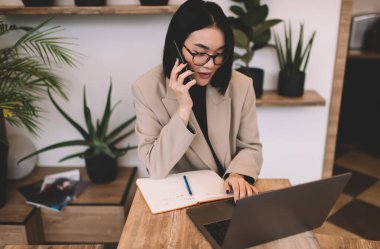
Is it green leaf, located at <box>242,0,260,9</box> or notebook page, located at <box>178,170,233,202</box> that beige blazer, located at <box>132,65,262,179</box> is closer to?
notebook page, located at <box>178,170,233,202</box>

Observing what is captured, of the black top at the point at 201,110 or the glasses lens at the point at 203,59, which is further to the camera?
the black top at the point at 201,110

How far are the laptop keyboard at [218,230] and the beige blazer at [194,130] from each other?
333mm

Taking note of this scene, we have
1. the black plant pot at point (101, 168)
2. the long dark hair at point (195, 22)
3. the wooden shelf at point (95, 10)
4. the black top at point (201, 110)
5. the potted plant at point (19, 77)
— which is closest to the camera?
the long dark hair at point (195, 22)

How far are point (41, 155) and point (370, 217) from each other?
2297mm

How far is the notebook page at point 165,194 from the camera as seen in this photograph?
1097 millimetres

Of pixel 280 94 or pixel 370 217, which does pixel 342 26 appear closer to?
pixel 280 94

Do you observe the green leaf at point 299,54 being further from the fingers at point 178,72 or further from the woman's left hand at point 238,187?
the woman's left hand at point 238,187

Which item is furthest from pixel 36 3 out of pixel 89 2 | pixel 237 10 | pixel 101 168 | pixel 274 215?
pixel 274 215

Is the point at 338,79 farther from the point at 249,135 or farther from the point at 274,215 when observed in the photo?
the point at 274,215

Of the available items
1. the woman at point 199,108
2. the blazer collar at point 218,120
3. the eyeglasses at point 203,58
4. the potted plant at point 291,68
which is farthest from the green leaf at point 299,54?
the eyeglasses at point 203,58

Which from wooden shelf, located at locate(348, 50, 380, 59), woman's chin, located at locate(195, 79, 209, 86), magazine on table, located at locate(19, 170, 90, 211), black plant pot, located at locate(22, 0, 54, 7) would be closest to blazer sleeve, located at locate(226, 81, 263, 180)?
woman's chin, located at locate(195, 79, 209, 86)

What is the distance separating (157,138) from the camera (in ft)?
4.60

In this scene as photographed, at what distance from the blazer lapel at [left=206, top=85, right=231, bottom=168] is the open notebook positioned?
192 mm

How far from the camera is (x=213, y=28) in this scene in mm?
1291
